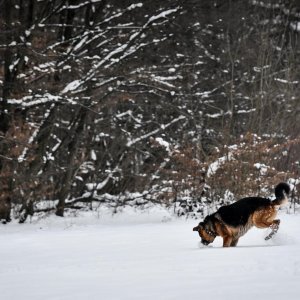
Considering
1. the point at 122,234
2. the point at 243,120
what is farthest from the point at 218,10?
the point at 122,234

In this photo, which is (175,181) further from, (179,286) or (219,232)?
(179,286)

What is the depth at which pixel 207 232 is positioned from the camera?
8.71 metres

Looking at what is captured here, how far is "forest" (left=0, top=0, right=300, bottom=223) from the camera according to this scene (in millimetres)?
15445

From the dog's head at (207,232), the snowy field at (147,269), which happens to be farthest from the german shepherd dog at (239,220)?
the snowy field at (147,269)

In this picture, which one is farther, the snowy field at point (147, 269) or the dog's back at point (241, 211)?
the dog's back at point (241, 211)

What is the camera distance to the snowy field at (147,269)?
14.9ft

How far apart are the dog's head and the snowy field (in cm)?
15

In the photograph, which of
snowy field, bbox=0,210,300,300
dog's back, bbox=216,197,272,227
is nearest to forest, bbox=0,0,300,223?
snowy field, bbox=0,210,300,300

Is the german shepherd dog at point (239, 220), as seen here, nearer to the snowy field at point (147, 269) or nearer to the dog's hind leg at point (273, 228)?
the dog's hind leg at point (273, 228)

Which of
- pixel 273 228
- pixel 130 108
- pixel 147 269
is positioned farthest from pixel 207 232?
pixel 130 108

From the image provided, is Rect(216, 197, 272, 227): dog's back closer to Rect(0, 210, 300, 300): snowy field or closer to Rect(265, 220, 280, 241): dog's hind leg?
Rect(265, 220, 280, 241): dog's hind leg

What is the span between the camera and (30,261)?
25.3ft

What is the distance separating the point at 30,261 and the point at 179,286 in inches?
137

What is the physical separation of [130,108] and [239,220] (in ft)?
46.2
